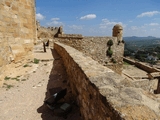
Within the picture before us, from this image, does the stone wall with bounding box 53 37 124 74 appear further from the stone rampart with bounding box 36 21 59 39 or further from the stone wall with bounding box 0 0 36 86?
the stone rampart with bounding box 36 21 59 39

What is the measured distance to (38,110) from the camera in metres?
2.91

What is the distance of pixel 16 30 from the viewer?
4969 millimetres

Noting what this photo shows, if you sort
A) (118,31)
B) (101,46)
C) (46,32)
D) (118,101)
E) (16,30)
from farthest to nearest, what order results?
(46,32), (118,31), (101,46), (16,30), (118,101)

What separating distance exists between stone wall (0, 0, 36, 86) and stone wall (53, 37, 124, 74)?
296 inches

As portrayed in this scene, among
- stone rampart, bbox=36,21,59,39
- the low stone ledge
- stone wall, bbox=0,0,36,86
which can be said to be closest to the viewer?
the low stone ledge

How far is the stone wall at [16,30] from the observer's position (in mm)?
4316

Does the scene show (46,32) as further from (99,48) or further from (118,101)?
(118,101)

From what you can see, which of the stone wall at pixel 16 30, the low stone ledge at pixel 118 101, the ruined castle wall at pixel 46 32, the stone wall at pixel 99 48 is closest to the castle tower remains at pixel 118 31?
the stone wall at pixel 99 48

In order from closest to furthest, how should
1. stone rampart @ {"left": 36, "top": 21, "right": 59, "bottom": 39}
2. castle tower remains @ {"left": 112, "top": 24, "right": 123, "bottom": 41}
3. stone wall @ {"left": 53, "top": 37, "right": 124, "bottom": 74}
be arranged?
stone wall @ {"left": 53, "top": 37, "right": 124, "bottom": 74} < castle tower remains @ {"left": 112, "top": 24, "right": 123, "bottom": 41} < stone rampart @ {"left": 36, "top": 21, "right": 59, "bottom": 39}

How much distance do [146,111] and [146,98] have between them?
292mm

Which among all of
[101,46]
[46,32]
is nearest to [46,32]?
[46,32]

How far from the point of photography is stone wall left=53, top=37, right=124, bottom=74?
1341cm

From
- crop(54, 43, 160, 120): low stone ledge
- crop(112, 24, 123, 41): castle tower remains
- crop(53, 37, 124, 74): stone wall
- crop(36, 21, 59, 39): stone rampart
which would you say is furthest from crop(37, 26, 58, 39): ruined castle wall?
crop(54, 43, 160, 120): low stone ledge

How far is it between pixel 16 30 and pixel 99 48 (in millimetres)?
10420
